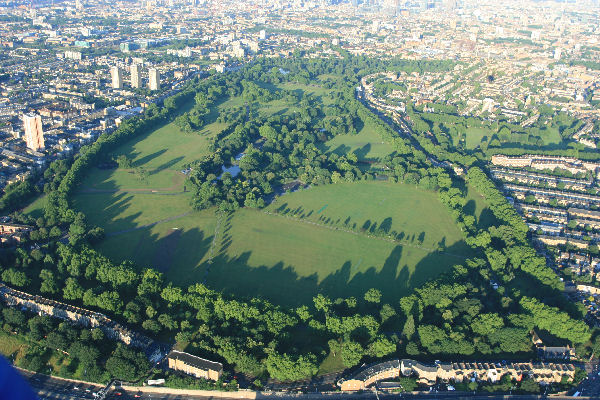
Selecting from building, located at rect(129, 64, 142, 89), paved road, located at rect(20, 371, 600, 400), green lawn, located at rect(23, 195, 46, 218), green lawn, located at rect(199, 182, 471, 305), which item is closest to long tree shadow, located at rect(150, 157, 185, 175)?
green lawn, located at rect(23, 195, 46, 218)

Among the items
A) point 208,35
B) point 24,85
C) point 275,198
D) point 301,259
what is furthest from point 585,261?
point 208,35

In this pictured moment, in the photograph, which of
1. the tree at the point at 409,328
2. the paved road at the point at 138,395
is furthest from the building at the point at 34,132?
the tree at the point at 409,328

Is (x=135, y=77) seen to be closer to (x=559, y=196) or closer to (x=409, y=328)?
(x=559, y=196)

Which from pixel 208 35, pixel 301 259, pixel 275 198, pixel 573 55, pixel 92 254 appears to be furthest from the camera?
pixel 208 35

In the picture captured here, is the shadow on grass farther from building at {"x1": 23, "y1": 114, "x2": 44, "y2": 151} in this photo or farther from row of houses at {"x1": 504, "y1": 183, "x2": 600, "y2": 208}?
building at {"x1": 23, "y1": 114, "x2": 44, "y2": 151}

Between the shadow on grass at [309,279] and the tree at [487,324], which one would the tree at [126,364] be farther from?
the tree at [487,324]

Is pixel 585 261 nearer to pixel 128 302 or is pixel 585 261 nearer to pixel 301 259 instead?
pixel 301 259
